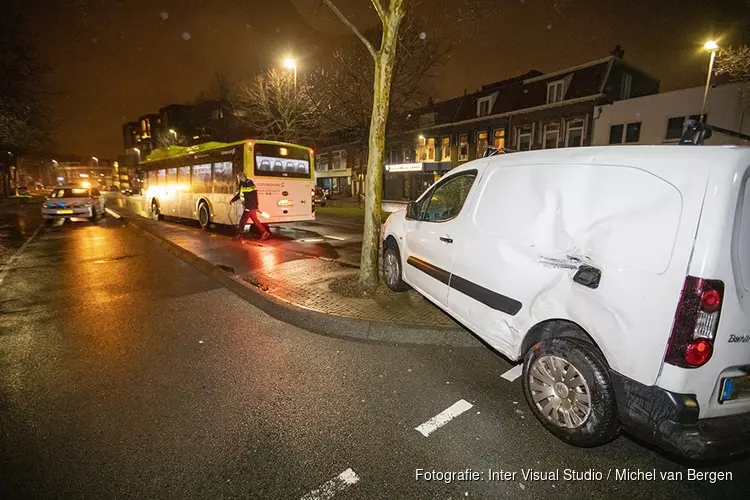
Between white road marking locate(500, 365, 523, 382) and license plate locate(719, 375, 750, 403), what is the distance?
1616 mm

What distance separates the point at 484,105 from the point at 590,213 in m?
31.1

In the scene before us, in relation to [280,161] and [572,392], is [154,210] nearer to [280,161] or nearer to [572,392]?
[280,161]

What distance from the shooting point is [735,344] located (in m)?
2.08

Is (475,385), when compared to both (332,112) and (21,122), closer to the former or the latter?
(332,112)

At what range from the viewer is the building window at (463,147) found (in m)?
31.4

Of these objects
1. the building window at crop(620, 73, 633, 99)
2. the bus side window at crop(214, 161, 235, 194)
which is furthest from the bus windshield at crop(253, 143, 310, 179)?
the building window at crop(620, 73, 633, 99)

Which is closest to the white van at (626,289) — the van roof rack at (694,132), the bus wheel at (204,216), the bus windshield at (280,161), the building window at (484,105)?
the van roof rack at (694,132)

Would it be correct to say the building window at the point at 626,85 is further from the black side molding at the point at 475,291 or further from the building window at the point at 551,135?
the black side molding at the point at 475,291

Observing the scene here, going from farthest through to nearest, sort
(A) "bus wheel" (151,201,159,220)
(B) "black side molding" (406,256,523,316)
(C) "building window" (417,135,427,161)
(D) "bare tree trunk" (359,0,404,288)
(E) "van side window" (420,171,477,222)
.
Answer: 1. (C) "building window" (417,135,427,161)
2. (A) "bus wheel" (151,201,159,220)
3. (D) "bare tree trunk" (359,0,404,288)
4. (E) "van side window" (420,171,477,222)
5. (B) "black side molding" (406,256,523,316)

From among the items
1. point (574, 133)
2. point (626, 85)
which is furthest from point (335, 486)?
point (626, 85)

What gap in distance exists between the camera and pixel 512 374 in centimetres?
362

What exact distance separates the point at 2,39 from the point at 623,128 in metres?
31.0

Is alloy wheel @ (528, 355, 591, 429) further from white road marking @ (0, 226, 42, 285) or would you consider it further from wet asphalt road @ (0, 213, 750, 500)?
white road marking @ (0, 226, 42, 285)

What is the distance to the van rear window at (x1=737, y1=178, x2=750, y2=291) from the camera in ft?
6.57
